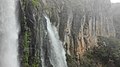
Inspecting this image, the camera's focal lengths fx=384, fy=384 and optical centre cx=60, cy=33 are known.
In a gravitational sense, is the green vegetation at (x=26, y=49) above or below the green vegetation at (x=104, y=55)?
above

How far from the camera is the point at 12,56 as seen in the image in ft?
88.3

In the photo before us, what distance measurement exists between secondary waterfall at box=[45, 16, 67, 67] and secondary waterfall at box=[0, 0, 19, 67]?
6538 mm

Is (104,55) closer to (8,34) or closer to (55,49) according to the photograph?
(55,49)

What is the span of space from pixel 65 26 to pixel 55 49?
549cm

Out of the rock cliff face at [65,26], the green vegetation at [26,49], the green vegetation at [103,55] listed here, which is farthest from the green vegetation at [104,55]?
the green vegetation at [26,49]

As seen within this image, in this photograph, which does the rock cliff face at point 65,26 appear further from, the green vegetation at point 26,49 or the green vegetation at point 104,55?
the green vegetation at point 104,55

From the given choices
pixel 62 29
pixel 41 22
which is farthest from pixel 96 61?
pixel 41 22

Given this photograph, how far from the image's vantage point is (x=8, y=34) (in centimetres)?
2711

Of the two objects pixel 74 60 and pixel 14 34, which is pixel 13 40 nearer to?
pixel 14 34

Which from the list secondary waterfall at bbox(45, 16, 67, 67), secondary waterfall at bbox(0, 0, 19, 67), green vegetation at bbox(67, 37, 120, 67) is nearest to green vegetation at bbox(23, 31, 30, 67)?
secondary waterfall at bbox(0, 0, 19, 67)

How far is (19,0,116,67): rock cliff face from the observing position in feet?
93.4

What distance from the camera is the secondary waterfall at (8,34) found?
86.9 feet

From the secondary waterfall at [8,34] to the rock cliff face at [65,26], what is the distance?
2.04 feet

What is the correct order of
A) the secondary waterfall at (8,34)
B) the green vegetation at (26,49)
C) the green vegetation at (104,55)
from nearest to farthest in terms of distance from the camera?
the secondary waterfall at (8,34), the green vegetation at (26,49), the green vegetation at (104,55)
